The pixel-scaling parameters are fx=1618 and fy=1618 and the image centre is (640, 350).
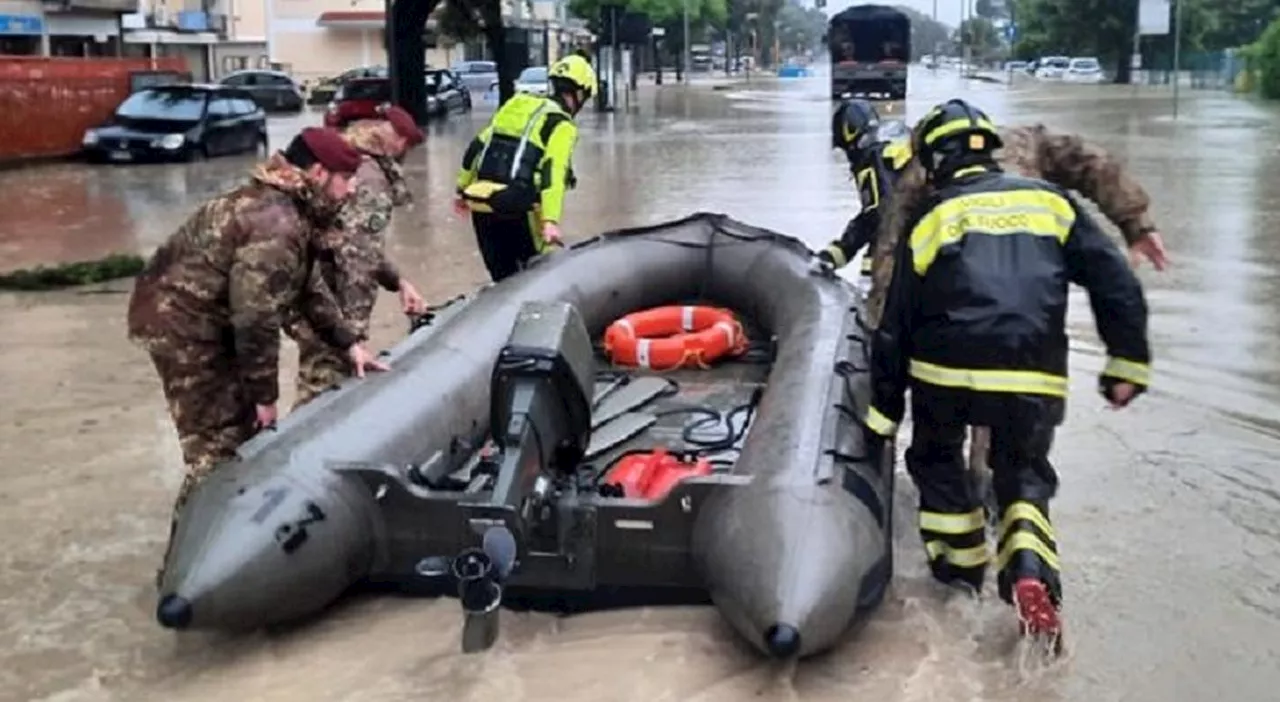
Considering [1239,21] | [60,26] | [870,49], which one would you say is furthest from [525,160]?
[1239,21]

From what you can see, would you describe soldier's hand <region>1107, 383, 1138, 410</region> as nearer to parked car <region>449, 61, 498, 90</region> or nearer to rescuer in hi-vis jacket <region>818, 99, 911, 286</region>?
rescuer in hi-vis jacket <region>818, 99, 911, 286</region>

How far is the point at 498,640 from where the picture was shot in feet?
15.7

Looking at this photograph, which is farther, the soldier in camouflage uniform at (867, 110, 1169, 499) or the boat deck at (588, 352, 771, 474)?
the boat deck at (588, 352, 771, 474)

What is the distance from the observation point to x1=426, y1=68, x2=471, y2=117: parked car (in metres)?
39.5

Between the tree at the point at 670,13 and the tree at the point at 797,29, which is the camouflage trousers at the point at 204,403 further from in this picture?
the tree at the point at 797,29

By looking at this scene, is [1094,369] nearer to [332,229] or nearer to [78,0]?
[332,229]

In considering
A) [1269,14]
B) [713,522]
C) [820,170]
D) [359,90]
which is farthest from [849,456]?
[1269,14]

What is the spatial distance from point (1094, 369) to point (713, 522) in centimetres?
461

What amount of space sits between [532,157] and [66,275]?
19.9ft

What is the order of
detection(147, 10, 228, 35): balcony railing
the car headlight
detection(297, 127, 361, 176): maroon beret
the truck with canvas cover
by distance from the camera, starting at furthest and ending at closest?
1. detection(147, 10, 228, 35): balcony railing
2. the truck with canvas cover
3. the car headlight
4. detection(297, 127, 361, 176): maroon beret

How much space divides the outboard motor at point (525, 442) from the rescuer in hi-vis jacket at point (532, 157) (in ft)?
8.56

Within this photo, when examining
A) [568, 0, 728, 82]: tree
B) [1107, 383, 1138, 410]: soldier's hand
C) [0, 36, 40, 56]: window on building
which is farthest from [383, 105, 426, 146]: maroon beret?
[568, 0, 728, 82]: tree

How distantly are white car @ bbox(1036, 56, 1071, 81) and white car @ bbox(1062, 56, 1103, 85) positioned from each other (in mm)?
516

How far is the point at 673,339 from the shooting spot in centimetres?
770
